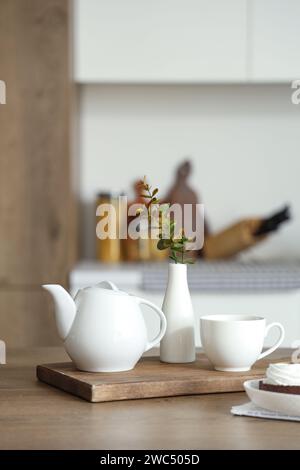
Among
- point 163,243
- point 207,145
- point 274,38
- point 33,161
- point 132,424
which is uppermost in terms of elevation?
point 274,38

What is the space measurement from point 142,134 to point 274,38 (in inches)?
29.1

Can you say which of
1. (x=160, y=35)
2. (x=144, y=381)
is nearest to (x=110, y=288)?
(x=144, y=381)

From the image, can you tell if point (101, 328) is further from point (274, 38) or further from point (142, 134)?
point (142, 134)

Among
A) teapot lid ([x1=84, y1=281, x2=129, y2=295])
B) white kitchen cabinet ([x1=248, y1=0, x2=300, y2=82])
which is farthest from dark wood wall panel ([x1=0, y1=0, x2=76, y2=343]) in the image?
teapot lid ([x1=84, y1=281, x2=129, y2=295])

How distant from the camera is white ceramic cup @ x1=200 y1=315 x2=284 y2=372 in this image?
1.41m

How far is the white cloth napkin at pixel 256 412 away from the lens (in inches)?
46.4

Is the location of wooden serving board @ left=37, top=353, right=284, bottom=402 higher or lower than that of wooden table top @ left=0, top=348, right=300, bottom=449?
higher

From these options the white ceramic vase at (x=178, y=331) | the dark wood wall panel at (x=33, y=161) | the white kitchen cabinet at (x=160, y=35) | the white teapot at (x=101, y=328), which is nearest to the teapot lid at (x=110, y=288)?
the white teapot at (x=101, y=328)

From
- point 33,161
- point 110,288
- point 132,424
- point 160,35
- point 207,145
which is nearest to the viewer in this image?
point 132,424

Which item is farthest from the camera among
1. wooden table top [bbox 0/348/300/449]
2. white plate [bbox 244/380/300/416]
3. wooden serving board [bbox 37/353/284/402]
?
wooden serving board [bbox 37/353/284/402]

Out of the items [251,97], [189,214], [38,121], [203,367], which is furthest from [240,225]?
[203,367]

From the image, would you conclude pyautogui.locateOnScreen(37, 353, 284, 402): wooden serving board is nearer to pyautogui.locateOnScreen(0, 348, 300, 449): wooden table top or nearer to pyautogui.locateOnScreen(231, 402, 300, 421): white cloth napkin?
pyautogui.locateOnScreen(0, 348, 300, 449): wooden table top

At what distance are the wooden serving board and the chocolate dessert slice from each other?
166 millimetres

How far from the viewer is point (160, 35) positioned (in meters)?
3.33
